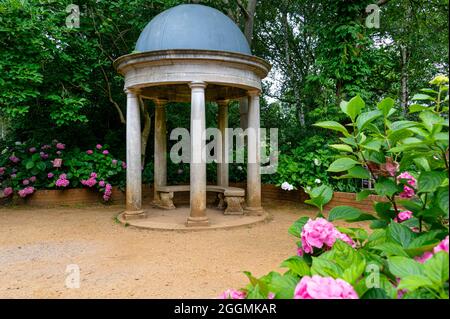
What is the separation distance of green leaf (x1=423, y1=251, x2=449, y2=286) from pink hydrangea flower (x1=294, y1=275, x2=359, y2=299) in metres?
0.23

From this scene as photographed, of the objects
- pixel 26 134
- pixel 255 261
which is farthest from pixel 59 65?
pixel 255 261

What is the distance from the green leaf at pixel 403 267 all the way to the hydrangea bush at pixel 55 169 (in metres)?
9.79

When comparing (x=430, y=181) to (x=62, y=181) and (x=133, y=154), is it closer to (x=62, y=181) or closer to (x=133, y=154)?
(x=133, y=154)

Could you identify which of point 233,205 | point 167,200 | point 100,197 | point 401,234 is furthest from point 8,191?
point 401,234

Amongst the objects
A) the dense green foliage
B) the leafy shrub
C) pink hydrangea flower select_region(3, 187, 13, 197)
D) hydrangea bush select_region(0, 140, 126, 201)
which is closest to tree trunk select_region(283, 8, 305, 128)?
the dense green foliage

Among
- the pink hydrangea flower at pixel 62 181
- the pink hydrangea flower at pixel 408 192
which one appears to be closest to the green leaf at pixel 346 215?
the pink hydrangea flower at pixel 408 192

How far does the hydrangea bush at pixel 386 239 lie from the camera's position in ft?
3.69

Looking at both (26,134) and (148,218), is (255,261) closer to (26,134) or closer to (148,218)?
(148,218)

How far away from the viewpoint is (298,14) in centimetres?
1736

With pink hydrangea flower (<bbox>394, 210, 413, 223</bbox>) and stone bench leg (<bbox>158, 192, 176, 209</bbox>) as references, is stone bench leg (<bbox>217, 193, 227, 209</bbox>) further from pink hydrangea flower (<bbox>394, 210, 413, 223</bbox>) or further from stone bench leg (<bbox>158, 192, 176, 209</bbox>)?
pink hydrangea flower (<bbox>394, 210, 413, 223</bbox>)

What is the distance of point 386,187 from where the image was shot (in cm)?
172

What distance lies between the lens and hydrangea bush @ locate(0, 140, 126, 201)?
33.1 ft

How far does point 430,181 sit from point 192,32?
7.03 metres

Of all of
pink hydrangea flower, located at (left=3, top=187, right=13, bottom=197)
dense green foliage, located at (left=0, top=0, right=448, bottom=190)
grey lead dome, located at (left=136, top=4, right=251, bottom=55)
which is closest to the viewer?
grey lead dome, located at (left=136, top=4, right=251, bottom=55)
